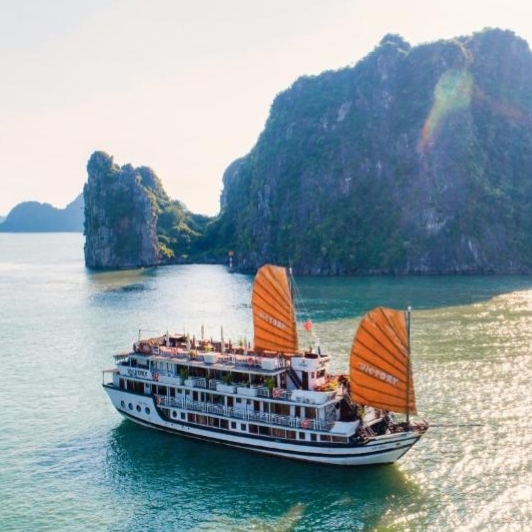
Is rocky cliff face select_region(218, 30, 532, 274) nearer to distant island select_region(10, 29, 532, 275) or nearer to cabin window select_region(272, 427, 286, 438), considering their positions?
distant island select_region(10, 29, 532, 275)

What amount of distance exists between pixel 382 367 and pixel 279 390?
5.30m

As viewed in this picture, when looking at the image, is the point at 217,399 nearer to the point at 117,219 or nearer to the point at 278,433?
the point at 278,433

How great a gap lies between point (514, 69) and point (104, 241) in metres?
109

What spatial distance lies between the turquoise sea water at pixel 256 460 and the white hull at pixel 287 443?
0.48 metres

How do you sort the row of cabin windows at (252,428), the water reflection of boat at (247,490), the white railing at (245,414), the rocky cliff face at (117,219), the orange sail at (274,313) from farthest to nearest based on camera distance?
the rocky cliff face at (117,219) → the orange sail at (274,313) → the white railing at (245,414) → the row of cabin windows at (252,428) → the water reflection of boat at (247,490)

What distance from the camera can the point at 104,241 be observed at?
531 feet

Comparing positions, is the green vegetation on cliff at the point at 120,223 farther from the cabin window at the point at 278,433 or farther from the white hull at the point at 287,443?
the cabin window at the point at 278,433

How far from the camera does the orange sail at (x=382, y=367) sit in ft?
91.1

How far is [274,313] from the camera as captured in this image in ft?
111

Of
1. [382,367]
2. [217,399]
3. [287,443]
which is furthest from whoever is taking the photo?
[217,399]

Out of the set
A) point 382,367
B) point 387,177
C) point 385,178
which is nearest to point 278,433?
point 382,367

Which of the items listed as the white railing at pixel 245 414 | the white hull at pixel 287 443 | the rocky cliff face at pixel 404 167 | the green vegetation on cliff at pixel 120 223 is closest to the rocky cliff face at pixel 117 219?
the green vegetation on cliff at pixel 120 223

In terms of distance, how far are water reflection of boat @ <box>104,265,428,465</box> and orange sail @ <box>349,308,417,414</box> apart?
0.14ft

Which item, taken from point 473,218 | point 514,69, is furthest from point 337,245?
point 514,69
